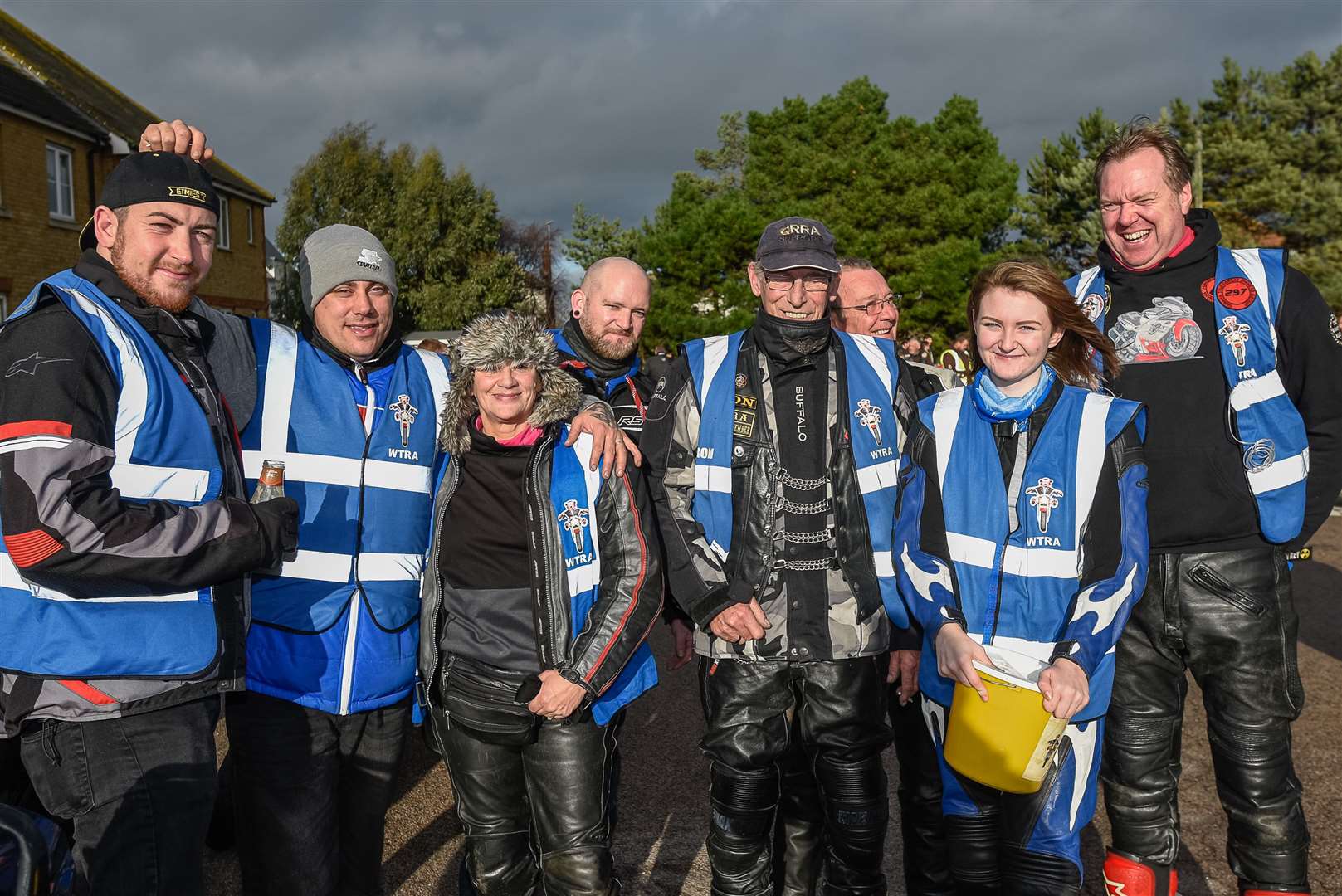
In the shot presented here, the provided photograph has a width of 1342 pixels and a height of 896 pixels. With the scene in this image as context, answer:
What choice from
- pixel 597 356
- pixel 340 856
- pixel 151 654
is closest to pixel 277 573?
pixel 151 654

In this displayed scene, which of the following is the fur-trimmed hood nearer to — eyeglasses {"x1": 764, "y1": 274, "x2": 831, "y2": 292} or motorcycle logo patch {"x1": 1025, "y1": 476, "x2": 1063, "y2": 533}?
eyeglasses {"x1": 764, "y1": 274, "x2": 831, "y2": 292}

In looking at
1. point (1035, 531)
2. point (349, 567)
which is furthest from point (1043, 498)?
point (349, 567)

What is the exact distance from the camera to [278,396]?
2.78 m

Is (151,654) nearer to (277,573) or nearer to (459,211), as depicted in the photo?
(277,573)

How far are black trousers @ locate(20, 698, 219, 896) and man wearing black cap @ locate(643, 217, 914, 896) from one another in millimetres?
1461

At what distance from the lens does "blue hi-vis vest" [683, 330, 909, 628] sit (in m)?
2.97

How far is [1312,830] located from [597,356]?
3473 mm

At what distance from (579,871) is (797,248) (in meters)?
2.03

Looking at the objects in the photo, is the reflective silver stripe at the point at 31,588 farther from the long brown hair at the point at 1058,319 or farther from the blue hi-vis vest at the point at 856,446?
the long brown hair at the point at 1058,319

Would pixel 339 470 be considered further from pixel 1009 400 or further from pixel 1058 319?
pixel 1058 319

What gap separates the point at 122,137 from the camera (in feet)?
62.8

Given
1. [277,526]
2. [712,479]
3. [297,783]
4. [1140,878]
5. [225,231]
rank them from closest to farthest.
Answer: [277,526] < [297,783] < [1140,878] < [712,479] < [225,231]

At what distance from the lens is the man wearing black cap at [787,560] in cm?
292

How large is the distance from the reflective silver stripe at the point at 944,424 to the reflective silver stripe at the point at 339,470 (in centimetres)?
158
